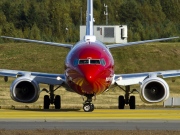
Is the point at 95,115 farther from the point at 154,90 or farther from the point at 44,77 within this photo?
the point at 44,77

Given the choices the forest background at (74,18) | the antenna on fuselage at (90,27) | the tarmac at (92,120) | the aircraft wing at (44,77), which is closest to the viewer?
the tarmac at (92,120)

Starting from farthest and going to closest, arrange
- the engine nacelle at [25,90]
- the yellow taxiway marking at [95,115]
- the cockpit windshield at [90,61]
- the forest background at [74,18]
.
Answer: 1. the forest background at [74,18]
2. the engine nacelle at [25,90]
3. the cockpit windshield at [90,61]
4. the yellow taxiway marking at [95,115]

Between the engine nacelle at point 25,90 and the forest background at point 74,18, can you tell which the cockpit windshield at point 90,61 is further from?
the forest background at point 74,18

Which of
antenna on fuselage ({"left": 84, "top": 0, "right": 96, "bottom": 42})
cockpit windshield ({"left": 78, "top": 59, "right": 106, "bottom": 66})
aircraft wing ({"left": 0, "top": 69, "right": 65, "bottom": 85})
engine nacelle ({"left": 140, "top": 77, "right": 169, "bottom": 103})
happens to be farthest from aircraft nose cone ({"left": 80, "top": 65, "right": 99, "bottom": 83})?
antenna on fuselage ({"left": 84, "top": 0, "right": 96, "bottom": 42})

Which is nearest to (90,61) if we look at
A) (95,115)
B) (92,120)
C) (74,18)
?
(95,115)

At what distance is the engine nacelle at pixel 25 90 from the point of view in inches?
1387

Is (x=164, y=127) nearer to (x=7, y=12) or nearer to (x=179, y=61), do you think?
(x=179, y=61)

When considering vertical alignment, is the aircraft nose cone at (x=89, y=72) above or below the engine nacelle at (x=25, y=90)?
above

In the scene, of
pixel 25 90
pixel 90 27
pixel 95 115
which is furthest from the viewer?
pixel 90 27

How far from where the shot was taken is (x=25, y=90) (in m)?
35.6

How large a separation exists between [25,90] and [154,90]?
533cm

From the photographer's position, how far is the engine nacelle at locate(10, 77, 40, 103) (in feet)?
116

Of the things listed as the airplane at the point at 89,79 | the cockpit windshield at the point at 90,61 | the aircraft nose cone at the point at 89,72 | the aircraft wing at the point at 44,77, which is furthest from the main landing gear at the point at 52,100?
the aircraft nose cone at the point at 89,72

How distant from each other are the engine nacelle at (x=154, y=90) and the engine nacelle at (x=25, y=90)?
14.3 feet
